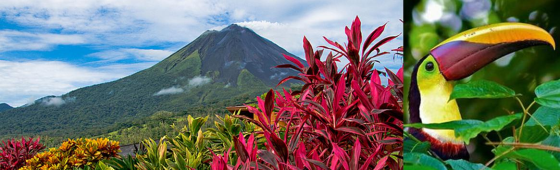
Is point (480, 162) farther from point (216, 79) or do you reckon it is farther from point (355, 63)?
point (216, 79)

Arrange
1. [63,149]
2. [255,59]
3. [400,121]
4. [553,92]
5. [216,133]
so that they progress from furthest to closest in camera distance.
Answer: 1. [255,59]
2. [63,149]
3. [216,133]
4. [400,121]
5. [553,92]

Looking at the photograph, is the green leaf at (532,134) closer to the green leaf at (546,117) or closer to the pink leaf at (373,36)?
the green leaf at (546,117)

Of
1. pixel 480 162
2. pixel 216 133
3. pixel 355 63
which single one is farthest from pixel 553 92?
pixel 216 133

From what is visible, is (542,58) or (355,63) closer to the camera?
(542,58)

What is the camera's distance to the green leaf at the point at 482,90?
0.90 metres

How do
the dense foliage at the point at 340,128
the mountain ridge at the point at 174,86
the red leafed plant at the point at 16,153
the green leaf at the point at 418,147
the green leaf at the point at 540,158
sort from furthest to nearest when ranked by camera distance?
the mountain ridge at the point at 174,86 → the red leafed plant at the point at 16,153 → the dense foliage at the point at 340,128 → the green leaf at the point at 418,147 → the green leaf at the point at 540,158

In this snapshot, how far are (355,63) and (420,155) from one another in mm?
898

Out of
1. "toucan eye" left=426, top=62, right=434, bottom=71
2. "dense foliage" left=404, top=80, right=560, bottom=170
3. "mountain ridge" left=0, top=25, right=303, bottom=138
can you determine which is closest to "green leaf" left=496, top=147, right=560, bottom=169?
"dense foliage" left=404, top=80, right=560, bottom=170

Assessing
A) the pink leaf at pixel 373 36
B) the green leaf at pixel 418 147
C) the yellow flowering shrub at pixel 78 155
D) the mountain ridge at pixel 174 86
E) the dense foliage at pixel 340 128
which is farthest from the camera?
the mountain ridge at pixel 174 86

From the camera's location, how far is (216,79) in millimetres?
99312

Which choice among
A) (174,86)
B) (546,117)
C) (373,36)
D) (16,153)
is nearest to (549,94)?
(546,117)

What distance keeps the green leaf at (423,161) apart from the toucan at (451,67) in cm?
3

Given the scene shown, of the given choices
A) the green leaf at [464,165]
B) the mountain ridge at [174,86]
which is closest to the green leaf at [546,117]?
the green leaf at [464,165]

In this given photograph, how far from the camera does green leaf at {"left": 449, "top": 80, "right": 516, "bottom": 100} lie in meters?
0.90
